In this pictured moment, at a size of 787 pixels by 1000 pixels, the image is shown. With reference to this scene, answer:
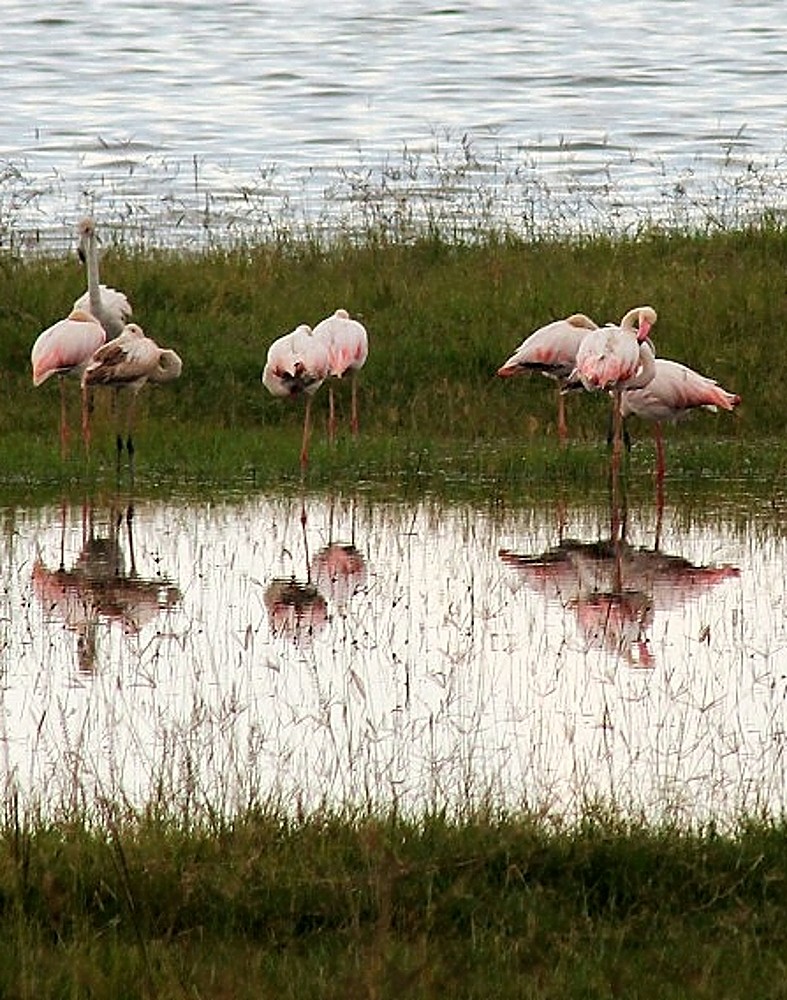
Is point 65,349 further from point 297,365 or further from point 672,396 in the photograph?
point 672,396

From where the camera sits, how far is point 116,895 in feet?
20.6

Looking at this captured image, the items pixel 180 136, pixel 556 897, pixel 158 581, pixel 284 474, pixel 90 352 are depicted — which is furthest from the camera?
pixel 180 136

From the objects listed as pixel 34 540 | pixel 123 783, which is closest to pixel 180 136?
pixel 34 540

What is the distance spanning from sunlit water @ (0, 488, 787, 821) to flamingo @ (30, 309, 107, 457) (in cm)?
205

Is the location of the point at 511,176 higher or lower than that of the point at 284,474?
higher

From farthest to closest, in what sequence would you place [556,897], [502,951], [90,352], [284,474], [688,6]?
[688,6]
[90,352]
[284,474]
[556,897]
[502,951]

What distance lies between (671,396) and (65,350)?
3763 millimetres

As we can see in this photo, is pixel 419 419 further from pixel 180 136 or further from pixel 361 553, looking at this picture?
pixel 180 136

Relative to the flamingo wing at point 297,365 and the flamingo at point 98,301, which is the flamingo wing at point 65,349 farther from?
the flamingo wing at point 297,365

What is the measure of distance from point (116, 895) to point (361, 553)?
5642mm

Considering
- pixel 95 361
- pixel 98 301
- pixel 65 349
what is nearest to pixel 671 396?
pixel 95 361

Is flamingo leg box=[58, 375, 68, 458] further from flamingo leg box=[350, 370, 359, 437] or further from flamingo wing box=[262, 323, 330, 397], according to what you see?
flamingo leg box=[350, 370, 359, 437]

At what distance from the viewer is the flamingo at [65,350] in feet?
49.4

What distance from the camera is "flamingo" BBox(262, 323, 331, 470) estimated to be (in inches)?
580
